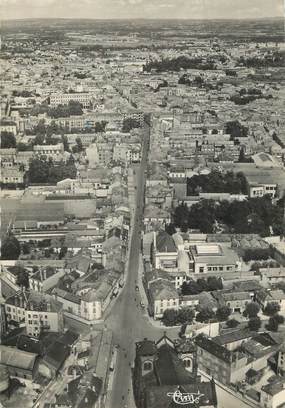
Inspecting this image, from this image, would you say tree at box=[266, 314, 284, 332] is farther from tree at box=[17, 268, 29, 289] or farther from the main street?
tree at box=[17, 268, 29, 289]

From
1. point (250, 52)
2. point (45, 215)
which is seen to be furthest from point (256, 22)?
point (250, 52)

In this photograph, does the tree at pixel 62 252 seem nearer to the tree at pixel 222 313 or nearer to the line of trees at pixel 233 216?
the line of trees at pixel 233 216

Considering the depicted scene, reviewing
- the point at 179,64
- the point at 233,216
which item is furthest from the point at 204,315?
the point at 179,64

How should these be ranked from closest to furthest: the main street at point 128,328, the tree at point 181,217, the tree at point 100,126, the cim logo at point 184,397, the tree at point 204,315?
the cim logo at point 184,397 → the main street at point 128,328 → the tree at point 204,315 → the tree at point 181,217 → the tree at point 100,126

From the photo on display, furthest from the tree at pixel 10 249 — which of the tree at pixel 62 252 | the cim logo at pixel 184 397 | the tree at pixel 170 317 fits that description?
the cim logo at pixel 184 397

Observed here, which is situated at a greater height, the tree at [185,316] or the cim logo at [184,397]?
the cim logo at [184,397]

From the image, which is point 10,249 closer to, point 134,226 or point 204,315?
point 134,226
